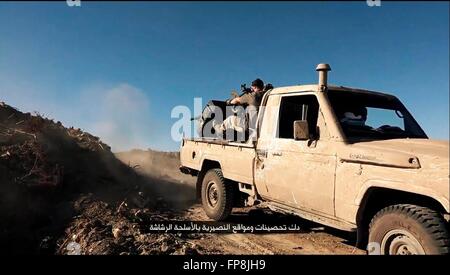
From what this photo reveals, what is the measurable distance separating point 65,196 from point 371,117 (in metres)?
5.86

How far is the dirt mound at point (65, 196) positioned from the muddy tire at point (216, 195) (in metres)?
1.05

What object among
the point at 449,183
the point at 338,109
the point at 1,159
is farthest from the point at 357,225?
the point at 1,159

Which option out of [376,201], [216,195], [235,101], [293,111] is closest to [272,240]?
[216,195]

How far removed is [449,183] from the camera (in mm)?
3221

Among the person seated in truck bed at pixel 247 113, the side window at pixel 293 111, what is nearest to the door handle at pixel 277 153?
the side window at pixel 293 111

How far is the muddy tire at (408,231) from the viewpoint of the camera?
327 cm

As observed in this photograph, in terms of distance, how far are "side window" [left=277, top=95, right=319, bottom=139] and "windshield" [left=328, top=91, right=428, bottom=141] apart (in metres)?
0.30

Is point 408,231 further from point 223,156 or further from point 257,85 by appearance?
point 257,85

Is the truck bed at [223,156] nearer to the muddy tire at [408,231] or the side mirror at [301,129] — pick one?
the side mirror at [301,129]

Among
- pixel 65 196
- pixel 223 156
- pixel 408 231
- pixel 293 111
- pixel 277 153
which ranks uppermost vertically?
pixel 293 111

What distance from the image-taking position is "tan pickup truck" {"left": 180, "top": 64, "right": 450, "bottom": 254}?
11.4 feet

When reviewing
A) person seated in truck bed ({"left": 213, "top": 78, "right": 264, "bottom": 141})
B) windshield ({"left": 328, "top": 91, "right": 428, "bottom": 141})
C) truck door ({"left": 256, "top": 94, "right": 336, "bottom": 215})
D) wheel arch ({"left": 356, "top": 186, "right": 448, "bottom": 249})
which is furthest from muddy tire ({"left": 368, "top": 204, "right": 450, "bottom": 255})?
person seated in truck bed ({"left": 213, "top": 78, "right": 264, "bottom": 141})

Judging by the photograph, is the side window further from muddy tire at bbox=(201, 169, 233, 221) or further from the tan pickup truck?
muddy tire at bbox=(201, 169, 233, 221)

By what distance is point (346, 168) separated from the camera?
4.20m
